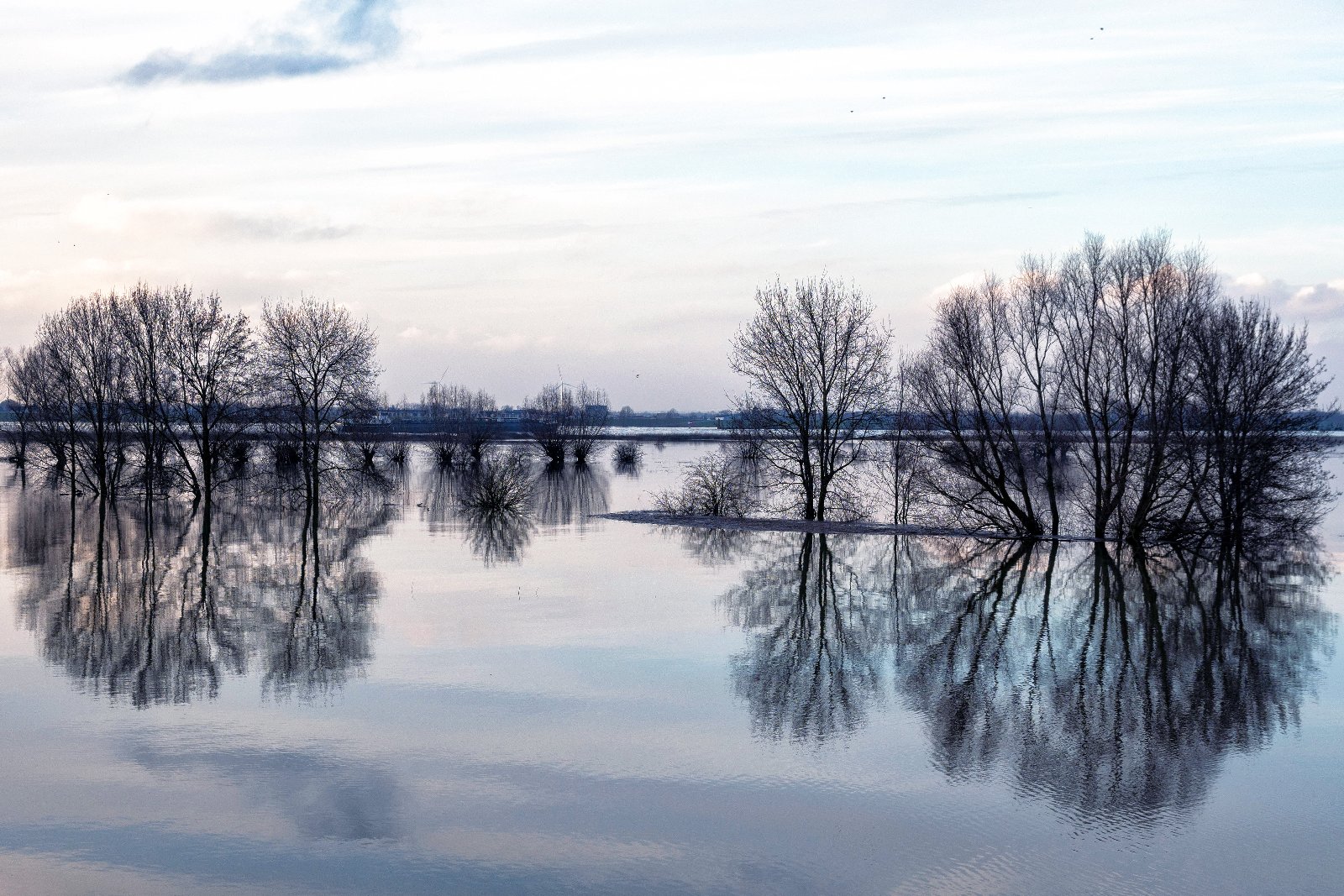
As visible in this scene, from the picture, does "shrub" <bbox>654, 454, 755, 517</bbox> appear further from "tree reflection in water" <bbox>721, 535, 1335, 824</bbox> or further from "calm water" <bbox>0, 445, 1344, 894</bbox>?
"calm water" <bbox>0, 445, 1344, 894</bbox>

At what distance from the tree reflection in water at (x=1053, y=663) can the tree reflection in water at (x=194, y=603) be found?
523 centimetres

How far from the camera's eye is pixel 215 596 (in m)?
17.9

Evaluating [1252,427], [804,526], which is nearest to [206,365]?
[804,526]

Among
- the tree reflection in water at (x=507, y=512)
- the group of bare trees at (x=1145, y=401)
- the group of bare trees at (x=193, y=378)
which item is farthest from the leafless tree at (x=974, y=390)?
the group of bare trees at (x=193, y=378)

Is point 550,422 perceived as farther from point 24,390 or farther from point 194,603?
point 194,603

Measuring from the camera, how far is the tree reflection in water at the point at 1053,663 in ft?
32.0

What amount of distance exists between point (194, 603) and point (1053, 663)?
11739 millimetres

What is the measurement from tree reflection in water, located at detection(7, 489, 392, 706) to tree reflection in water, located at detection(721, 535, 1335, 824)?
523 cm

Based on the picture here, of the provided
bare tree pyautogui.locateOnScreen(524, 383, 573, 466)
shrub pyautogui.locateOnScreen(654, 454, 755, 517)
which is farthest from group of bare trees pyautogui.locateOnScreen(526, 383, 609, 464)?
shrub pyautogui.locateOnScreen(654, 454, 755, 517)

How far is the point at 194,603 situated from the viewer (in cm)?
1723

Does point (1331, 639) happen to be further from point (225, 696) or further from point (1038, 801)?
point (225, 696)

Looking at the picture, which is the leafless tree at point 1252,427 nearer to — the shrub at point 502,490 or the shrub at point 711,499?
the shrub at point 711,499

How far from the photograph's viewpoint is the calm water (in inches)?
293

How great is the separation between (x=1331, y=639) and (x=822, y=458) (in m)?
17.9
